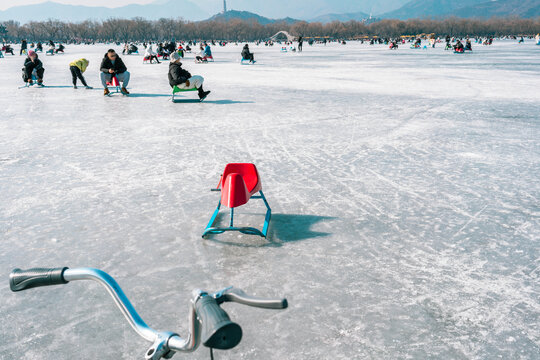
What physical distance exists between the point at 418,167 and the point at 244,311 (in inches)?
165

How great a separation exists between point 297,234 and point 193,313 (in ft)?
9.61

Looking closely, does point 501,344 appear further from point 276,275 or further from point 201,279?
point 201,279

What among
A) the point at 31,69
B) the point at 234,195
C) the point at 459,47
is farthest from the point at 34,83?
the point at 459,47

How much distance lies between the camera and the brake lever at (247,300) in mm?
1147

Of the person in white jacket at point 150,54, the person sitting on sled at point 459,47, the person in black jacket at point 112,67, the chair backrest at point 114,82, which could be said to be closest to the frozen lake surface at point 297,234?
the person in black jacket at point 112,67

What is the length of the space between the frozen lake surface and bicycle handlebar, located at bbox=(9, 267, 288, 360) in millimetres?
1227

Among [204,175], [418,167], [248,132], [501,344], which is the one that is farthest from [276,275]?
[248,132]

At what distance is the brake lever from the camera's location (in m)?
1.15

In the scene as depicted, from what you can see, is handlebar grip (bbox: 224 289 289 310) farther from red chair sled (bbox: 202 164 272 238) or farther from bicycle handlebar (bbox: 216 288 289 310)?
red chair sled (bbox: 202 164 272 238)

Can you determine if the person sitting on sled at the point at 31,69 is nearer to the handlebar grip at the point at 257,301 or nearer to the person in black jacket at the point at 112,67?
the person in black jacket at the point at 112,67

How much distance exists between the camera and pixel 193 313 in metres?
1.21

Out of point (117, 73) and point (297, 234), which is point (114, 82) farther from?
point (297, 234)

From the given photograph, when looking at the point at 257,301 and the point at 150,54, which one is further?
the point at 150,54

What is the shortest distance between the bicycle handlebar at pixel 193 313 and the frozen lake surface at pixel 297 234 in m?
1.23
